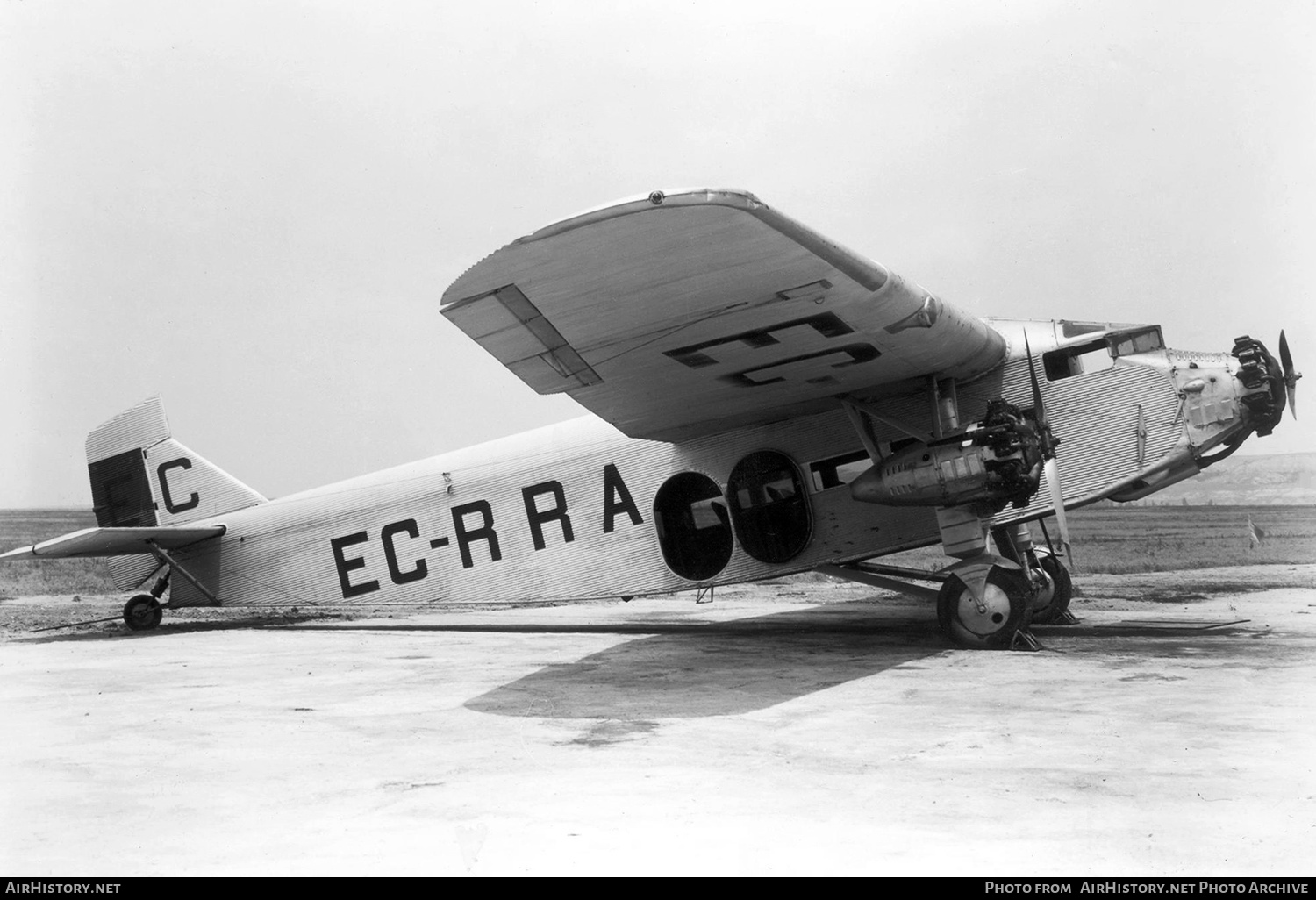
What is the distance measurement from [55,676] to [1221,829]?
9.60 metres

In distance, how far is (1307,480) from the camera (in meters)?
119

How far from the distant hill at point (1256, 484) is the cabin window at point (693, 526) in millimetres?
102969

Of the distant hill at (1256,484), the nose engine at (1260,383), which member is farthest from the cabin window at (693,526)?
the distant hill at (1256,484)

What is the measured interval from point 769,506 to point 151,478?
9.49 meters

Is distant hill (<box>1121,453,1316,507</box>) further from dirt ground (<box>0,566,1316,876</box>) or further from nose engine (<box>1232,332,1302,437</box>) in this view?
dirt ground (<box>0,566,1316,876</box>)

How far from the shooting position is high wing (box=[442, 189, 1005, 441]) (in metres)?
6.43

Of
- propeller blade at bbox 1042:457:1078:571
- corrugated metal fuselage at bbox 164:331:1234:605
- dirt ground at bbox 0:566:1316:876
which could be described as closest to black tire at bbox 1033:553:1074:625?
dirt ground at bbox 0:566:1316:876

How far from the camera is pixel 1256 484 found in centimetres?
12650

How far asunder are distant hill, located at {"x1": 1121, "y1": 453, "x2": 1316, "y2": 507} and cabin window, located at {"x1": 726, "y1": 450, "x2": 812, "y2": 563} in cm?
10287

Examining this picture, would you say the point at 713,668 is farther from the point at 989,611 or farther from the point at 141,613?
the point at 141,613

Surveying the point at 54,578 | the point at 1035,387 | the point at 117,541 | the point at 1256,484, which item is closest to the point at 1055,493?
the point at 1035,387

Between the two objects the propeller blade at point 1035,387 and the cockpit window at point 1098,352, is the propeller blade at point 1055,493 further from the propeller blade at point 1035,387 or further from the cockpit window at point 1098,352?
the cockpit window at point 1098,352
